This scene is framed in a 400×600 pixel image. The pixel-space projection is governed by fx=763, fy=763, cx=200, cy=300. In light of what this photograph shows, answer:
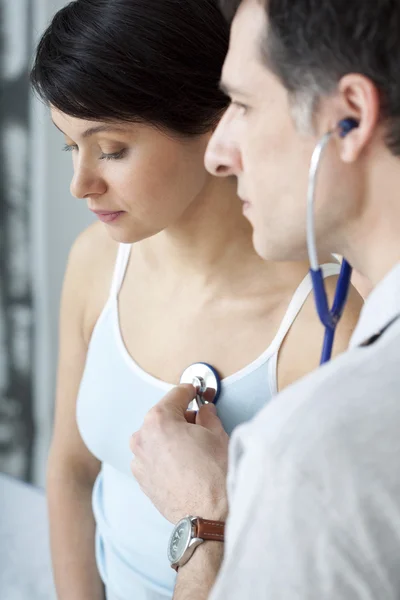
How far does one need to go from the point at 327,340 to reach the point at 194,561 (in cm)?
32

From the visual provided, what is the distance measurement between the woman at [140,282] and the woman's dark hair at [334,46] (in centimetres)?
39

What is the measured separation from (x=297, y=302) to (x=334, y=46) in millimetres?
535

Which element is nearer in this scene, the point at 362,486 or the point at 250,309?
the point at 362,486

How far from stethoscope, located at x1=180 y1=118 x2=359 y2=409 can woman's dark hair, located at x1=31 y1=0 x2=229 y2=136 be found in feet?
1.23

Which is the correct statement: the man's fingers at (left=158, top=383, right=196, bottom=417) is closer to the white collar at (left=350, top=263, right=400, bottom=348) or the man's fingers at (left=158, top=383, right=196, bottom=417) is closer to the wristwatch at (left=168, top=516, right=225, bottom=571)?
the wristwatch at (left=168, top=516, right=225, bottom=571)

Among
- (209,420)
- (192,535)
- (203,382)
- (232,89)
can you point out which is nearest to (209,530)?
(192,535)

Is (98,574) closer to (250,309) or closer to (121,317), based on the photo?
(121,317)

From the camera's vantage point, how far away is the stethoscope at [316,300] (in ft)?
2.34

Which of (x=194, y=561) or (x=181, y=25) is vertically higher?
(x=181, y=25)

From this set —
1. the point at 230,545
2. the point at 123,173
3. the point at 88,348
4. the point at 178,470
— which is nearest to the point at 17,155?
the point at 88,348

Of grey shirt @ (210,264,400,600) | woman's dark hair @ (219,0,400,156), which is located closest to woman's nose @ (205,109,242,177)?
woman's dark hair @ (219,0,400,156)

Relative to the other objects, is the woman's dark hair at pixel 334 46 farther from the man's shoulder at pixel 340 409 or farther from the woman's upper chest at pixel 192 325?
the woman's upper chest at pixel 192 325

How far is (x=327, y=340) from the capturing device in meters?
0.89

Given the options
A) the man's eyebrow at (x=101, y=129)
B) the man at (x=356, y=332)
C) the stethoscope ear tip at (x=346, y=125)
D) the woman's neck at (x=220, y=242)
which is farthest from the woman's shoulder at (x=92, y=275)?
the stethoscope ear tip at (x=346, y=125)
